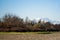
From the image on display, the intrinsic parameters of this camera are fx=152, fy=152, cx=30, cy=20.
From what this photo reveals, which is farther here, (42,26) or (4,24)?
(42,26)

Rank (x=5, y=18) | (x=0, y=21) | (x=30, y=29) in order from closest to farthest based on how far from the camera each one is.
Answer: (x=30, y=29)
(x=0, y=21)
(x=5, y=18)

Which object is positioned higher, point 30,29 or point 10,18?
point 10,18

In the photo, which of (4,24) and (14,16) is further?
(14,16)

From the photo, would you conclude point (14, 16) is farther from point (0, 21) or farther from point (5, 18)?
point (0, 21)

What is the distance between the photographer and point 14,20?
8494 centimetres

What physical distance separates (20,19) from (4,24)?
53.3ft

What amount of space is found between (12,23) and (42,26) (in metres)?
17.1

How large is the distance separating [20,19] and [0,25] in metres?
19.1

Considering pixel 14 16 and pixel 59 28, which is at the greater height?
pixel 14 16

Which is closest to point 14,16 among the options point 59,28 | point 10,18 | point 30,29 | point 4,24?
point 10,18

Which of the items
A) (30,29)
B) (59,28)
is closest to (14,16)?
(30,29)

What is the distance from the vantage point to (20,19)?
8962 cm

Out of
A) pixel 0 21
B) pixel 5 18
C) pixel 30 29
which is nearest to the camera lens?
pixel 30 29

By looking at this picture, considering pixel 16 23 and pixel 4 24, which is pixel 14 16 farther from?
pixel 4 24
